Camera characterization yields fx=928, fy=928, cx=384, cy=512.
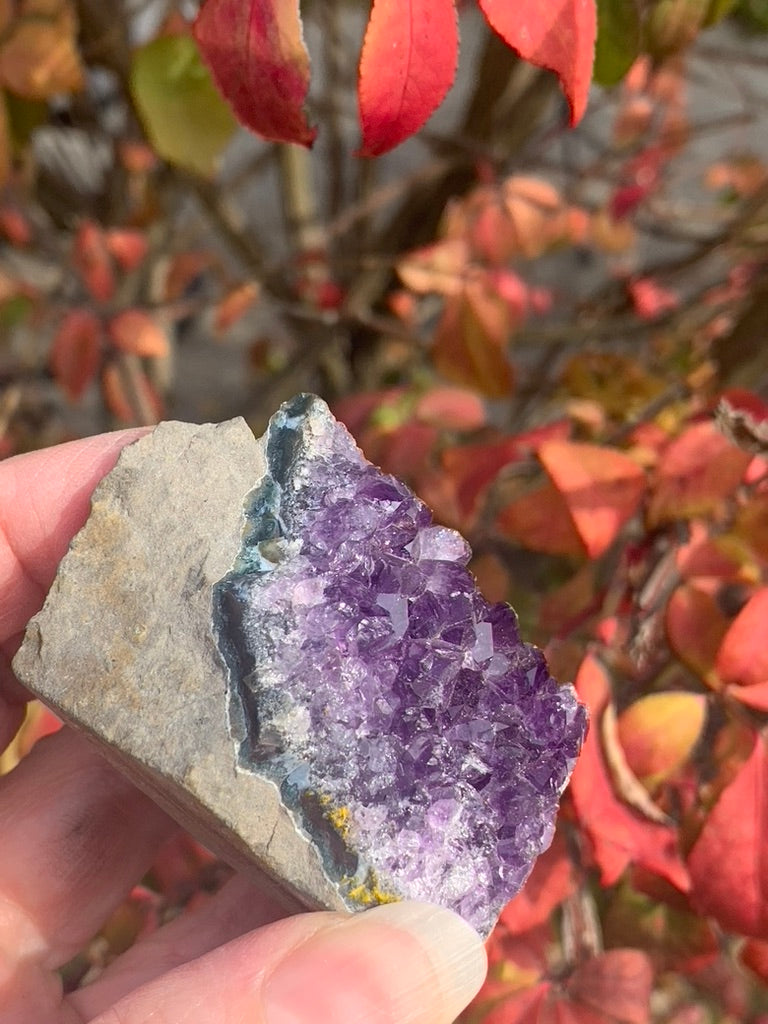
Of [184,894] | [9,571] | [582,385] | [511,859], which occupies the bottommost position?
[184,894]

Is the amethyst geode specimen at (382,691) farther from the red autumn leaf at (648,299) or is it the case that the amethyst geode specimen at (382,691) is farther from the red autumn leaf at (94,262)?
the red autumn leaf at (648,299)

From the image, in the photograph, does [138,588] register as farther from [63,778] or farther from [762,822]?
[762,822]

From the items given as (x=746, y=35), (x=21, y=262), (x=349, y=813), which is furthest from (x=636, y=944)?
(x=746, y=35)

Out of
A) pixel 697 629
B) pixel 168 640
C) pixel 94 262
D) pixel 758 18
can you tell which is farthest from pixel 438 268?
pixel 758 18

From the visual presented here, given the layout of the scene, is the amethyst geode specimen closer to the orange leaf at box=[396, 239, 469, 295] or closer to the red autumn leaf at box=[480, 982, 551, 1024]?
the red autumn leaf at box=[480, 982, 551, 1024]

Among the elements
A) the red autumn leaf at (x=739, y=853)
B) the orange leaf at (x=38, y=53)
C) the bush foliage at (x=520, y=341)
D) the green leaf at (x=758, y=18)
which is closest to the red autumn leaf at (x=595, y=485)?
the bush foliage at (x=520, y=341)

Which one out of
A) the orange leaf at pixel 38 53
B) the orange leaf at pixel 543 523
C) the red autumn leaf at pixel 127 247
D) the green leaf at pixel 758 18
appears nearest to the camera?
the orange leaf at pixel 543 523

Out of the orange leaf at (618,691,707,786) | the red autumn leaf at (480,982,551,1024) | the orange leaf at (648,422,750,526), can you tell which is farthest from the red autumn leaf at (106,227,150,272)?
the red autumn leaf at (480,982,551,1024)
